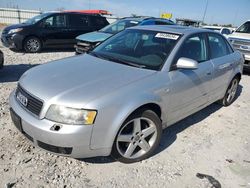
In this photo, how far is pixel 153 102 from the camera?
3.10 m

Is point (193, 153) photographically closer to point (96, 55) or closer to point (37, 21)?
point (96, 55)

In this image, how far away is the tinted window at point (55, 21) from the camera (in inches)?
402

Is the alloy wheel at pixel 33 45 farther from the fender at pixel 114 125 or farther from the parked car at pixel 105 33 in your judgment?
the fender at pixel 114 125

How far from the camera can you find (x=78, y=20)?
36.8ft

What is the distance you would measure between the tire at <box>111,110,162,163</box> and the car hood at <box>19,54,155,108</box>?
1.52 feet

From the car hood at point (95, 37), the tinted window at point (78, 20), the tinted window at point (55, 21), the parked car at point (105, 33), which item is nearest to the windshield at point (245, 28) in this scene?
the parked car at point (105, 33)

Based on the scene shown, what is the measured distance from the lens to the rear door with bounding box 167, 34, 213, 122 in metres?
3.50

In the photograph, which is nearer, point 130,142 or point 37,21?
→ point 130,142

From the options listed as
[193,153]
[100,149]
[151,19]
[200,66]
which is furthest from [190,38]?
[151,19]

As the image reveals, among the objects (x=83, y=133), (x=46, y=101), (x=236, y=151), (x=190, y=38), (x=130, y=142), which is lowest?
(x=236, y=151)

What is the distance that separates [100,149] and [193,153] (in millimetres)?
1512

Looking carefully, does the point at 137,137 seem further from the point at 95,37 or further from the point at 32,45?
the point at 32,45

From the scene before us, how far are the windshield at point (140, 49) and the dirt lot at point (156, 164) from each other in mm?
1233

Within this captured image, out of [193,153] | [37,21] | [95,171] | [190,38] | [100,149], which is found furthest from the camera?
[37,21]
